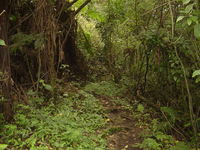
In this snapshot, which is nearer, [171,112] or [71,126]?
[71,126]

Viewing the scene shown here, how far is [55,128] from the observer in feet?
13.5

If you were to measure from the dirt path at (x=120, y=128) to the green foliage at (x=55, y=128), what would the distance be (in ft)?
0.78

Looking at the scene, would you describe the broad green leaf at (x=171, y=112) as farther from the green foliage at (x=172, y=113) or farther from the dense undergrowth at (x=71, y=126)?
the dense undergrowth at (x=71, y=126)

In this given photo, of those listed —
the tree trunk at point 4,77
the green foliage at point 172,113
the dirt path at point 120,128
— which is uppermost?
the tree trunk at point 4,77

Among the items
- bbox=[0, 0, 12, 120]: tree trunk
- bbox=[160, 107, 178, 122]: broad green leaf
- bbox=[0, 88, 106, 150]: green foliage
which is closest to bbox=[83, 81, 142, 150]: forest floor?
bbox=[0, 88, 106, 150]: green foliage

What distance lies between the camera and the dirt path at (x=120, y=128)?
14.1ft

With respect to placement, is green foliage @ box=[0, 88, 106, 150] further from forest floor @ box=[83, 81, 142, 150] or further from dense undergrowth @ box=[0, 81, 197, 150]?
forest floor @ box=[83, 81, 142, 150]

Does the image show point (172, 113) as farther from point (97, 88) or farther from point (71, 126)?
point (97, 88)

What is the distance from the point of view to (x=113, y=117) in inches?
214

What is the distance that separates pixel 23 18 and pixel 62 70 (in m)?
2.39

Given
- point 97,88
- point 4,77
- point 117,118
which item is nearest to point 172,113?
point 117,118

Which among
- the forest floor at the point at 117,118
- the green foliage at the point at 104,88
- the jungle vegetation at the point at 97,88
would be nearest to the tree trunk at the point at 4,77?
the jungle vegetation at the point at 97,88

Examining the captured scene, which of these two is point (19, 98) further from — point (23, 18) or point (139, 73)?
point (139, 73)

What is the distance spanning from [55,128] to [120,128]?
1.42 m
